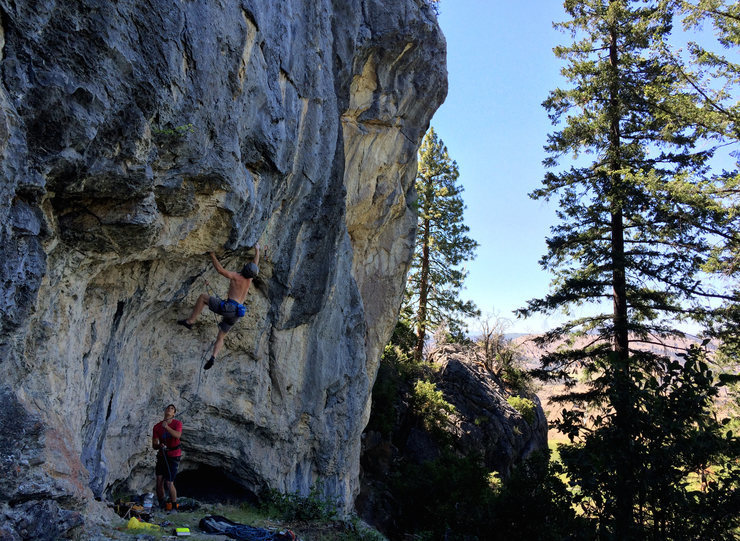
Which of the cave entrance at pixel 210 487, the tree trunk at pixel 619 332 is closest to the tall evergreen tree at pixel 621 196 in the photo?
the tree trunk at pixel 619 332

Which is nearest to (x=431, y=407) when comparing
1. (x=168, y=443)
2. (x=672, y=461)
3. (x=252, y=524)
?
(x=252, y=524)

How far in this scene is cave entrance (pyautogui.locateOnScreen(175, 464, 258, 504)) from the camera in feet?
36.6

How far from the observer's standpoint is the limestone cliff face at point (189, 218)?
5102mm

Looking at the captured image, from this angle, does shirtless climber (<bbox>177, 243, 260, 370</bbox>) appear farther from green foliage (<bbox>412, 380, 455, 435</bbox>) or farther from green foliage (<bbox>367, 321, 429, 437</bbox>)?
green foliage (<bbox>412, 380, 455, 435</bbox>)

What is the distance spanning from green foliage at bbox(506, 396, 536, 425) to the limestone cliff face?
1083cm

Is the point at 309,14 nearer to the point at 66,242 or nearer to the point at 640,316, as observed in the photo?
the point at 66,242

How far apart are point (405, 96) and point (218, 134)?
8.63 meters

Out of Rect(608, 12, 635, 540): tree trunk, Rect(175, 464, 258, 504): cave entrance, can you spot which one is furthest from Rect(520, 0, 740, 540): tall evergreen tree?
Rect(175, 464, 258, 504): cave entrance

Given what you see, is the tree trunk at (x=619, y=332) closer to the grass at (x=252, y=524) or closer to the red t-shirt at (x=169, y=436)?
the grass at (x=252, y=524)

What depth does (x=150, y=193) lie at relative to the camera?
6.38 metres

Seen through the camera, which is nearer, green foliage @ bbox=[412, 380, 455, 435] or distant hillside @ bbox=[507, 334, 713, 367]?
distant hillside @ bbox=[507, 334, 713, 367]

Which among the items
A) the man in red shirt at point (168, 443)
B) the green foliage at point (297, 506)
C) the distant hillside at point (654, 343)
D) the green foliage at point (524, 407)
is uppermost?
the distant hillside at point (654, 343)

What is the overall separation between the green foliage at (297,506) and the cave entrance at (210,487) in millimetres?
493

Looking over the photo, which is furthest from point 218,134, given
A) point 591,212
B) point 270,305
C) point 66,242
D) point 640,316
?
point 640,316
